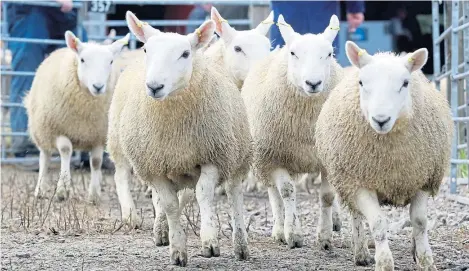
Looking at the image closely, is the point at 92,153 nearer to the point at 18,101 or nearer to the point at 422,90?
the point at 18,101

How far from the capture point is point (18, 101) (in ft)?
37.5

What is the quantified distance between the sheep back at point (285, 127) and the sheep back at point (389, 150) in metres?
0.91

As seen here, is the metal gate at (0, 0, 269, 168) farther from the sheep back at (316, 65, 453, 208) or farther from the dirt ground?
the sheep back at (316, 65, 453, 208)

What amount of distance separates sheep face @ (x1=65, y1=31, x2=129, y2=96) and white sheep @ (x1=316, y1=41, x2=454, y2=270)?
3474 millimetres

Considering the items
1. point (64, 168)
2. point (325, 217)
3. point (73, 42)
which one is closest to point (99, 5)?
point (73, 42)

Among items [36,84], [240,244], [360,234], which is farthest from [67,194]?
[360,234]

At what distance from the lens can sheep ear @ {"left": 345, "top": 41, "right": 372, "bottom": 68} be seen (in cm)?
521

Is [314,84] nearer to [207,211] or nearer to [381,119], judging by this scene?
[207,211]

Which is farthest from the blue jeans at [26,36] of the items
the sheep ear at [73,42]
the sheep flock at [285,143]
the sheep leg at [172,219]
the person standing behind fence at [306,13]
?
the sheep leg at [172,219]

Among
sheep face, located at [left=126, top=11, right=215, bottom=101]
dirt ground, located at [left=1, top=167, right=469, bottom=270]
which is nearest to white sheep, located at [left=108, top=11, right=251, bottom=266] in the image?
sheep face, located at [left=126, top=11, right=215, bottom=101]

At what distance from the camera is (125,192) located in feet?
25.1

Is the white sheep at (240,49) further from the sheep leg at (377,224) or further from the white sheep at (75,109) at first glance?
the sheep leg at (377,224)

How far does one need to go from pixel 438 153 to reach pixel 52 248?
8.10 feet

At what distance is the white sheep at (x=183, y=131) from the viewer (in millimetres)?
5625
